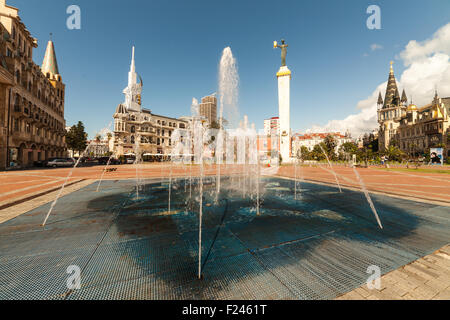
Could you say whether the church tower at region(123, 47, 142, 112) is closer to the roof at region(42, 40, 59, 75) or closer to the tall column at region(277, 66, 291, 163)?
the roof at region(42, 40, 59, 75)

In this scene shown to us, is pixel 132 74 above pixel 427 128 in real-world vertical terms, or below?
above

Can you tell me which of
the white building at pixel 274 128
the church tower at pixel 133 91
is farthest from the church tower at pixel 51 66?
the white building at pixel 274 128

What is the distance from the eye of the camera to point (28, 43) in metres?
28.7

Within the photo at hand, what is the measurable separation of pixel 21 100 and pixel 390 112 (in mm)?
129145

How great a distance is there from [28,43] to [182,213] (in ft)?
140

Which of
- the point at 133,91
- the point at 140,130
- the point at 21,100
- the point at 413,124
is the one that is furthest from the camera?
the point at 133,91

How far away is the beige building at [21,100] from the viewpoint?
21.7 meters

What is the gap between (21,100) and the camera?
24.6 meters

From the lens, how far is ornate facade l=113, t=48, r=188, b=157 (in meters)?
56.5

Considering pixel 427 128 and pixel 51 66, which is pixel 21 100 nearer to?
pixel 51 66

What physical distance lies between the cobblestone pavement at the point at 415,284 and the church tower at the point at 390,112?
106667 mm

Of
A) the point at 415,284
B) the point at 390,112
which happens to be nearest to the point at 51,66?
the point at 415,284
